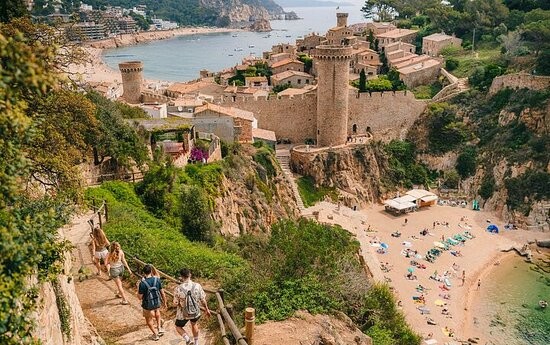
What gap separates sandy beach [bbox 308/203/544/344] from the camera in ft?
75.4

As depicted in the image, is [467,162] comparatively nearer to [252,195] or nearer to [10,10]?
[252,195]

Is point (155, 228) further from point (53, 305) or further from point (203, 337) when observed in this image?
point (53, 305)

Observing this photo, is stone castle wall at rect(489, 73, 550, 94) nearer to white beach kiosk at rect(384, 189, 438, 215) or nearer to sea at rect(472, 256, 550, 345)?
white beach kiosk at rect(384, 189, 438, 215)

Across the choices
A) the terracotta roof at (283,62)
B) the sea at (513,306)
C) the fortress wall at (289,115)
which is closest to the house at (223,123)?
the fortress wall at (289,115)

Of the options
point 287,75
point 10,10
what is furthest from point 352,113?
point 10,10

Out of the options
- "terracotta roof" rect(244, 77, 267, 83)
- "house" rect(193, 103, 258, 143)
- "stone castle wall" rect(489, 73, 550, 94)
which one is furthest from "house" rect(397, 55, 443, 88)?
"house" rect(193, 103, 258, 143)

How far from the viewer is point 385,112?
3675 cm

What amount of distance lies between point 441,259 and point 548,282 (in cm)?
516

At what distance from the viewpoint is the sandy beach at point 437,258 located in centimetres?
2297

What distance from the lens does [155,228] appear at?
15047 mm

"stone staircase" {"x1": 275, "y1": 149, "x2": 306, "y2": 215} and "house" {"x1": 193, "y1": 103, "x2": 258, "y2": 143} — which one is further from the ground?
"house" {"x1": 193, "y1": 103, "x2": 258, "y2": 143}

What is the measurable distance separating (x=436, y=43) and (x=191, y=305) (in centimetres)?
4848

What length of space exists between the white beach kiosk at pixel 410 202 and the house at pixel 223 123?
10591 millimetres

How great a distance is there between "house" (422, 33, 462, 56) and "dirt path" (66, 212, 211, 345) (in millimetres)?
45454
